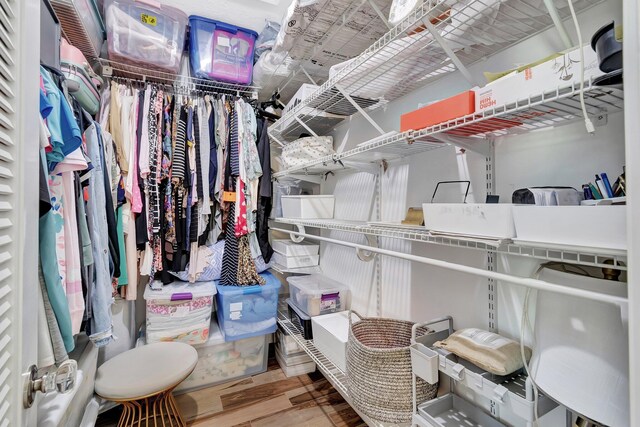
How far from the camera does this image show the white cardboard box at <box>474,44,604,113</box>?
0.53m

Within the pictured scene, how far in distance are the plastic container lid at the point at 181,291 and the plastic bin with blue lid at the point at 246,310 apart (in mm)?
76

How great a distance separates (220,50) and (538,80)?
6.45 feet

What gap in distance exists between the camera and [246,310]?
6.18ft

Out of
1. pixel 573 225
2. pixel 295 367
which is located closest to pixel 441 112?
pixel 573 225

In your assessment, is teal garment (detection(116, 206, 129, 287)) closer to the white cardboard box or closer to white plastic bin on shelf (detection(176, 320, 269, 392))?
white plastic bin on shelf (detection(176, 320, 269, 392))

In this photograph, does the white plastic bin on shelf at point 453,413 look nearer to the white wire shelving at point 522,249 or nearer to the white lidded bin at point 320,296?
the white wire shelving at point 522,249

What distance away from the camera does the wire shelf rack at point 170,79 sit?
176cm

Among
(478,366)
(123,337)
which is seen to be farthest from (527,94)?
(123,337)

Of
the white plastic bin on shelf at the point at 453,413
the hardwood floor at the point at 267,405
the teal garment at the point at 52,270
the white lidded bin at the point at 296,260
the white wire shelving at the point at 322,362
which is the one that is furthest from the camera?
the white lidded bin at the point at 296,260

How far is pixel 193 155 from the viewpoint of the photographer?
1.83 m

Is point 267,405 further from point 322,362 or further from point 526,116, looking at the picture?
point 526,116

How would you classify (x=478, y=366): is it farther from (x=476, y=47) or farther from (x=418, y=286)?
(x=476, y=47)

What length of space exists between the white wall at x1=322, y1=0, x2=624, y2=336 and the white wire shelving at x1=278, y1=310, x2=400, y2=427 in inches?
14.9

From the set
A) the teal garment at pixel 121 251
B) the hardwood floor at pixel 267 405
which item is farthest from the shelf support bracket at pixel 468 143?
the teal garment at pixel 121 251
